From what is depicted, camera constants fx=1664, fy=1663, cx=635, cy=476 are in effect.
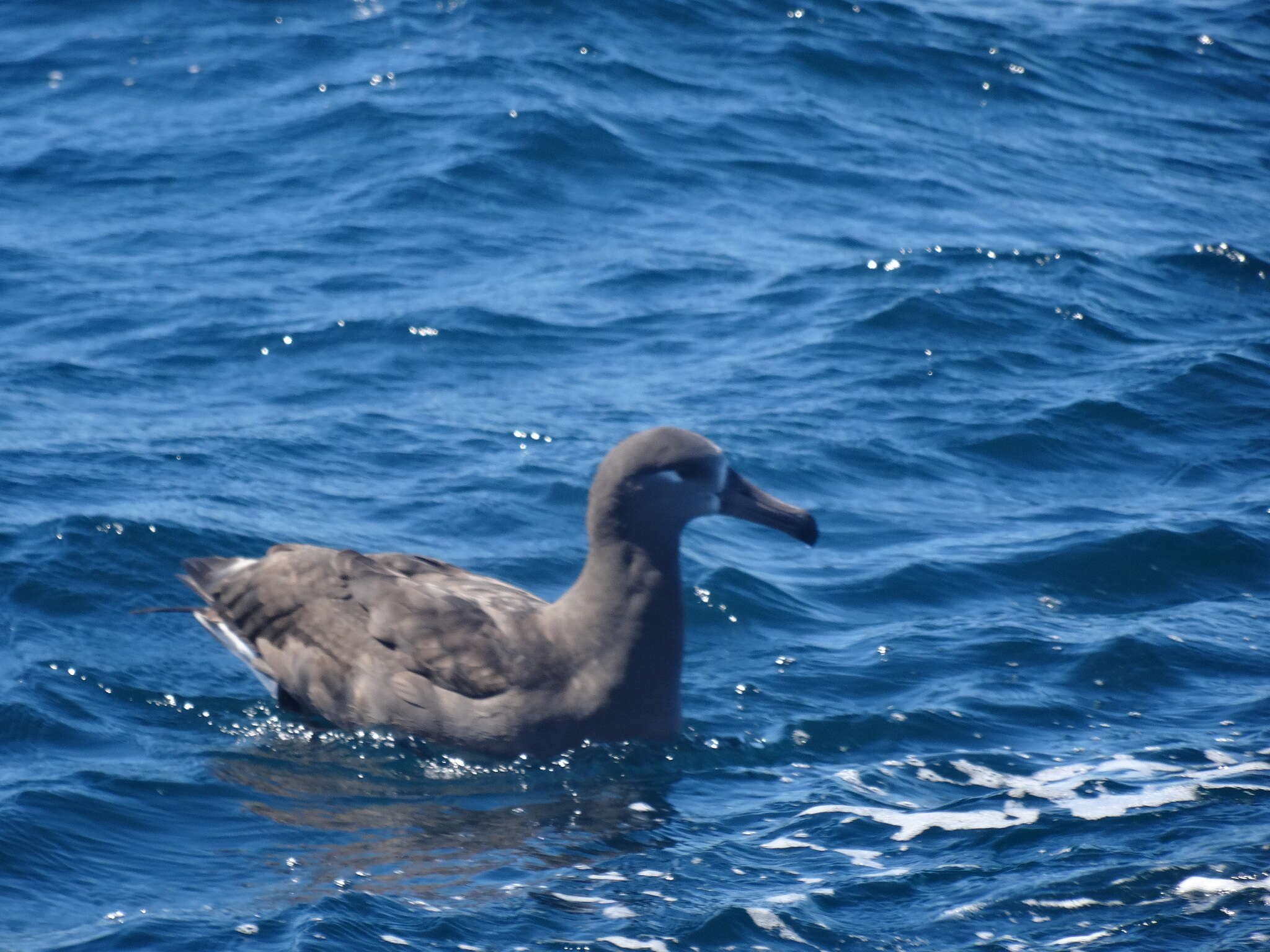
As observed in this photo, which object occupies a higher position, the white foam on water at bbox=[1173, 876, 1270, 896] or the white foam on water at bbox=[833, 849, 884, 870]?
the white foam on water at bbox=[1173, 876, 1270, 896]

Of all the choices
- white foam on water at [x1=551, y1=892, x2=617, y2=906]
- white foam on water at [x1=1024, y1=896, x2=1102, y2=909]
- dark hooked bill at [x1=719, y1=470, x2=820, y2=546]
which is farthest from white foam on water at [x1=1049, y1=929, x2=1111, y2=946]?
dark hooked bill at [x1=719, y1=470, x2=820, y2=546]

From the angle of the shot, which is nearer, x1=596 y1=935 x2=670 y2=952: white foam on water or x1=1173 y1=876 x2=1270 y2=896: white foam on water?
x1=596 y1=935 x2=670 y2=952: white foam on water

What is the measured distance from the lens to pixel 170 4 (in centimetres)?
2020

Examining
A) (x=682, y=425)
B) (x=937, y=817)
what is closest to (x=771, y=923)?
(x=937, y=817)

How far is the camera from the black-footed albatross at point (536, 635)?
7855 millimetres

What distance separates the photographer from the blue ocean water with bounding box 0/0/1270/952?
21.9ft

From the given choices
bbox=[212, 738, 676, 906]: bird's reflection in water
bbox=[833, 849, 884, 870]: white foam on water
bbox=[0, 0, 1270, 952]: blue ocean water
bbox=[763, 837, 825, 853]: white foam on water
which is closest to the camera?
bbox=[212, 738, 676, 906]: bird's reflection in water

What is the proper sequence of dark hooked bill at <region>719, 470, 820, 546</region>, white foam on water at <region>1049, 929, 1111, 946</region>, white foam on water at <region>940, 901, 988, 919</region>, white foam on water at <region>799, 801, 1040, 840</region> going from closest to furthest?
white foam on water at <region>1049, 929, 1111, 946</region>, white foam on water at <region>940, 901, 988, 919</region>, white foam on water at <region>799, 801, 1040, 840</region>, dark hooked bill at <region>719, 470, 820, 546</region>

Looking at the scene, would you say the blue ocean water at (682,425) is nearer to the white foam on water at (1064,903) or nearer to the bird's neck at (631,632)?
the white foam on water at (1064,903)

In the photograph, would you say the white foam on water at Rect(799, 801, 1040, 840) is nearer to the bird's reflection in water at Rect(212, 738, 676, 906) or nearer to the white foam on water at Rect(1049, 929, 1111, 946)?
the bird's reflection in water at Rect(212, 738, 676, 906)

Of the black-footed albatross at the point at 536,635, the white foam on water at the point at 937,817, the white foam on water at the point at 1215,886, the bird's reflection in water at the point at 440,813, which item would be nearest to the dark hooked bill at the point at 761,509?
the black-footed albatross at the point at 536,635

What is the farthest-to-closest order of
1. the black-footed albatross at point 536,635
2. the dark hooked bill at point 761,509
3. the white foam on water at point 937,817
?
1. the dark hooked bill at point 761,509
2. the black-footed albatross at point 536,635
3. the white foam on water at point 937,817

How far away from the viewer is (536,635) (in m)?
7.99

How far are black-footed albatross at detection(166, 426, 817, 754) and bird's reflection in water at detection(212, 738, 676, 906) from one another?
17 centimetres
